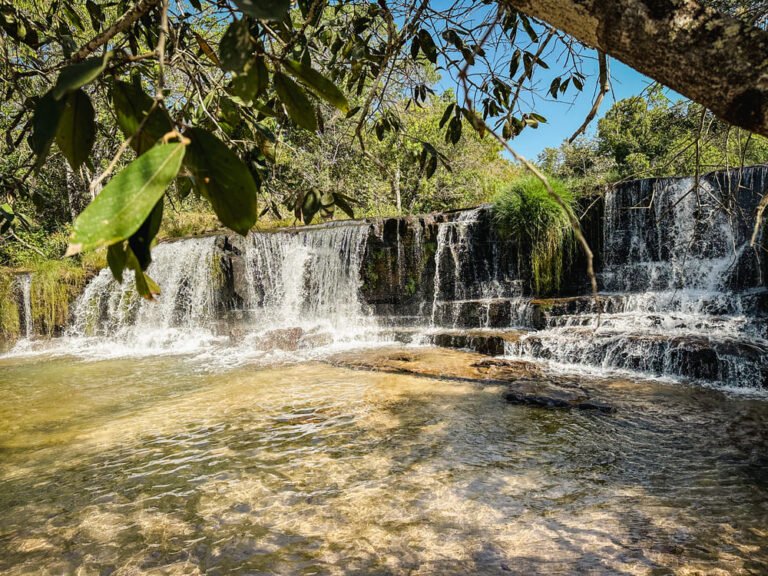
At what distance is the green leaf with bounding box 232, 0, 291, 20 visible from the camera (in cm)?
57

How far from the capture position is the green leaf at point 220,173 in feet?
1.86

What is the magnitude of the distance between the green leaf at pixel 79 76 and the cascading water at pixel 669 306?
15.5 ft

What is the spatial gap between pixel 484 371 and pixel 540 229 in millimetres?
4537

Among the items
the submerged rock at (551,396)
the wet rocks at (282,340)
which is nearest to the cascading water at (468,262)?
the wet rocks at (282,340)

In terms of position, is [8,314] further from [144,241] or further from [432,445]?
[144,241]

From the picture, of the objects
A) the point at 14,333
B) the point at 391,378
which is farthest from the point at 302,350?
the point at 14,333

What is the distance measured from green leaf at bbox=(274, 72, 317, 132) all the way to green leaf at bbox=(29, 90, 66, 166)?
0.32m

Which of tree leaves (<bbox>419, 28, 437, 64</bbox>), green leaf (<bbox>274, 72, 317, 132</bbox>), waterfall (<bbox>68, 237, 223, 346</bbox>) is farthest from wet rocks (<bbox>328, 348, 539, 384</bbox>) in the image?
green leaf (<bbox>274, 72, 317, 132</bbox>)

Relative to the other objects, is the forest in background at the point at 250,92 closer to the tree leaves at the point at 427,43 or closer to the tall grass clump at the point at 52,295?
A: the tree leaves at the point at 427,43

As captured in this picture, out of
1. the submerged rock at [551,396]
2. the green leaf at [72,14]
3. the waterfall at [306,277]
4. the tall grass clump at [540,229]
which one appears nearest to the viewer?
the green leaf at [72,14]

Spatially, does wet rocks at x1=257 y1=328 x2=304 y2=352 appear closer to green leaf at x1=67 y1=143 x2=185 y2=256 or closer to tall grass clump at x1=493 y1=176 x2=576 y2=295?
tall grass clump at x1=493 y1=176 x2=576 y2=295

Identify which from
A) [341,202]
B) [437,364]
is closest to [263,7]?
[341,202]

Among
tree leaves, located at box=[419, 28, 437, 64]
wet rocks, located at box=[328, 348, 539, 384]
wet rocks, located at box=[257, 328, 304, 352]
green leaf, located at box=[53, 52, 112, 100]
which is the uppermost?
tree leaves, located at box=[419, 28, 437, 64]

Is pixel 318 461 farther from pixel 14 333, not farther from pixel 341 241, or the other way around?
pixel 14 333
